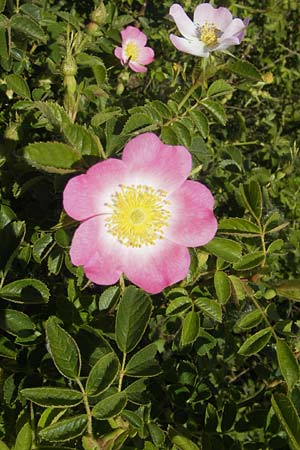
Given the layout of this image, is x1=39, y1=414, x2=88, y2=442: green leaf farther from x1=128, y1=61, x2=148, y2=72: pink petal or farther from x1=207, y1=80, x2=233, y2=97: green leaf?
x1=128, y1=61, x2=148, y2=72: pink petal

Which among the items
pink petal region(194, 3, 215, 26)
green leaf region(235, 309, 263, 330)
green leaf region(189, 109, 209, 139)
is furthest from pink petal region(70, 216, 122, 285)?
pink petal region(194, 3, 215, 26)

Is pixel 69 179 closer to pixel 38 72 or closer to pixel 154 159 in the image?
pixel 154 159

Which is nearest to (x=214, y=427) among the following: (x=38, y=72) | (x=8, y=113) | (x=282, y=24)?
(x=8, y=113)

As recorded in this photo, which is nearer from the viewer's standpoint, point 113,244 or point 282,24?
point 113,244

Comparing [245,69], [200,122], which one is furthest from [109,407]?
[245,69]

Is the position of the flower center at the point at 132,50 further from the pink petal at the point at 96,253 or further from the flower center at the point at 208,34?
the pink petal at the point at 96,253

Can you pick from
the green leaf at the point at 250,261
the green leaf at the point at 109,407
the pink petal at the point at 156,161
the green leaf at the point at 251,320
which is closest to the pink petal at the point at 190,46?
the pink petal at the point at 156,161

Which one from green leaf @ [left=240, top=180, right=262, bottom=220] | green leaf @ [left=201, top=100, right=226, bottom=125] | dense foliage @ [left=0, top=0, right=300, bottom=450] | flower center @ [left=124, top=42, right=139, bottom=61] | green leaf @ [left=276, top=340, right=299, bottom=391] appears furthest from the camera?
flower center @ [left=124, top=42, right=139, bottom=61]
